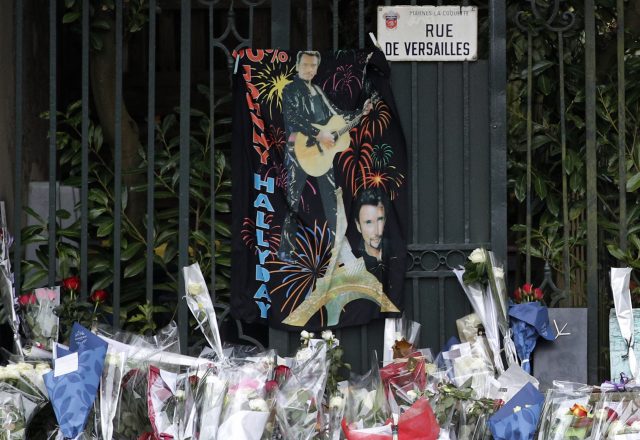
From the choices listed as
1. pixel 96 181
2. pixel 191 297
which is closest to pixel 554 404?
pixel 191 297

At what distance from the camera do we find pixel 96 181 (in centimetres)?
637

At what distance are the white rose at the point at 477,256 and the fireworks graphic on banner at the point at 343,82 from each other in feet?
3.51

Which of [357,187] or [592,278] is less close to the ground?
[357,187]

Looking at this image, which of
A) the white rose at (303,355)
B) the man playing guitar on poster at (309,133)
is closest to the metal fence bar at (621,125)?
the man playing guitar on poster at (309,133)

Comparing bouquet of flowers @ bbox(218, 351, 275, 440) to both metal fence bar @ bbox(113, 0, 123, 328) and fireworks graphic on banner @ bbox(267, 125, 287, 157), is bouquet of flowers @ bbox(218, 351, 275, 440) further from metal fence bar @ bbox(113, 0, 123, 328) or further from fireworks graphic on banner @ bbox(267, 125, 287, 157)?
fireworks graphic on banner @ bbox(267, 125, 287, 157)

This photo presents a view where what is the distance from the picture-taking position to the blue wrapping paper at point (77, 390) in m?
4.77

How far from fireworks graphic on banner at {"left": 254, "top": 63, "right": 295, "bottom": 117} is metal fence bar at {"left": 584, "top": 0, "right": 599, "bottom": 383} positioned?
5.29ft

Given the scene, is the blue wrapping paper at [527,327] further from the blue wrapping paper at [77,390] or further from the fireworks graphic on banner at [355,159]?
the blue wrapping paper at [77,390]

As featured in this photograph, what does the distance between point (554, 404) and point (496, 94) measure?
5.76ft

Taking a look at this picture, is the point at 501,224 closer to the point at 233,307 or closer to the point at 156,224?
the point at 233,307

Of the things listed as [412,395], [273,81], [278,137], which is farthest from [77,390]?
[273,81]

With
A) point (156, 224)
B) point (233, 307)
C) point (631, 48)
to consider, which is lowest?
point (233, 307)

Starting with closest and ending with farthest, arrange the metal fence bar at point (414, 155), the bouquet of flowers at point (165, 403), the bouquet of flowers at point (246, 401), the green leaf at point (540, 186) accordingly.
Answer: the bouquet of flowers at point (246, 401)
the bouquet of flowers at point (165, 403)
the metal fence bar at point (414, 155)
the green leaf at point (540, 186)

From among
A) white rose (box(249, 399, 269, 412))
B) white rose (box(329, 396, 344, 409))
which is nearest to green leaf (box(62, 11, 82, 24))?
white rose (box(249, 399, 269, 412))
